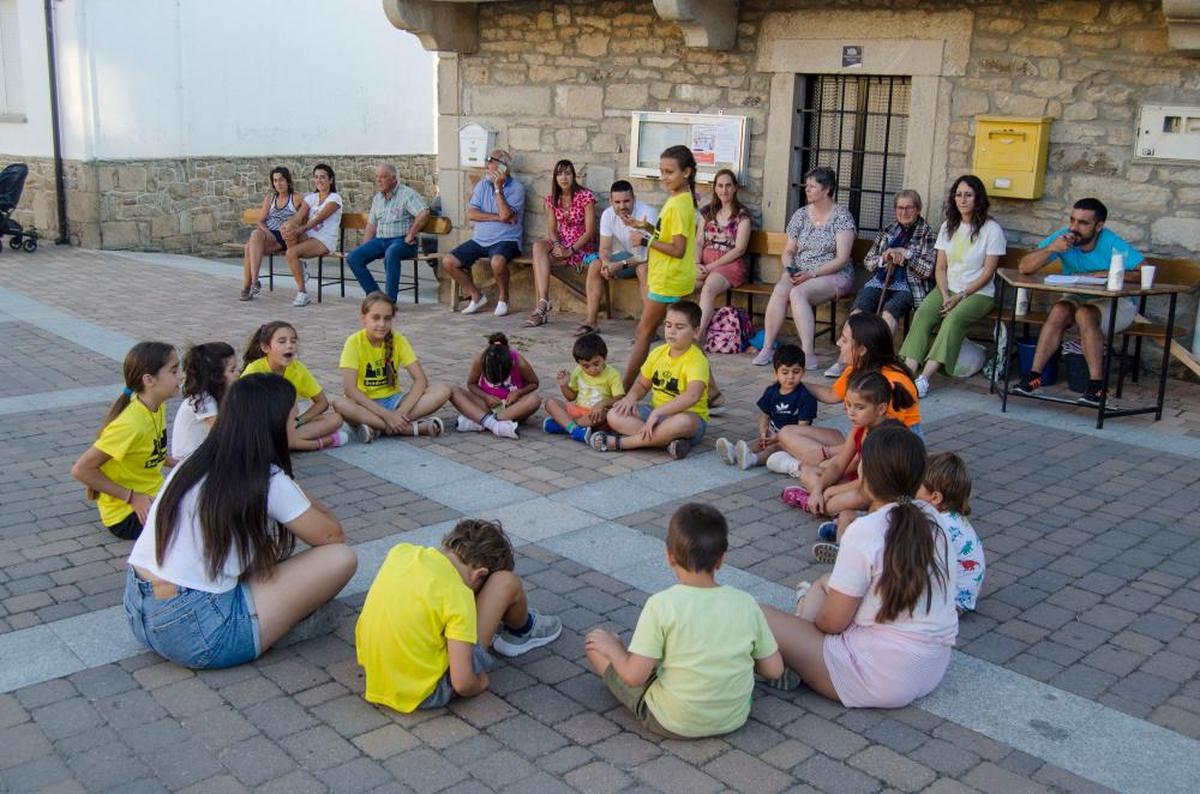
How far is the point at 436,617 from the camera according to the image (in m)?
3.75

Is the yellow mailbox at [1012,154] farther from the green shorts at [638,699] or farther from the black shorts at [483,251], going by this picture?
the green shorts at [638,699]

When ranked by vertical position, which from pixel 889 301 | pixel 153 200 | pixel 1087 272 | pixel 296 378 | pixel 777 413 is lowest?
pixel 777 413

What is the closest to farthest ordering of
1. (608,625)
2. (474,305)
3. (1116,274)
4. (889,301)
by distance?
(608,625) < (1116,274) < (889,301) < (474,305)

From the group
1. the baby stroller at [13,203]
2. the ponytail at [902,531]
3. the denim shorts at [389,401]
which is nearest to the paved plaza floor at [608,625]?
the denim shorts at [389,401]

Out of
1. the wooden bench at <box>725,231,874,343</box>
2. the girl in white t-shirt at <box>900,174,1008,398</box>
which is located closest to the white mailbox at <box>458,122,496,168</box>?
the wooden bench at <box>725,231,874,343</box>

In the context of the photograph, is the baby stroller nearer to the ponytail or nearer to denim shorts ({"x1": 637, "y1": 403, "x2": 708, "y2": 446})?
denim shorts ({"x1": 637, "y1": 403, "x2": 708, "y2": 446})

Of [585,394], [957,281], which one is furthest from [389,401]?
[957,281]

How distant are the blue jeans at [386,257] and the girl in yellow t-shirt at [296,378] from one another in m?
5.23

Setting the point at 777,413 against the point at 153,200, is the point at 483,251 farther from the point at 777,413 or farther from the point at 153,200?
the point at 153,200

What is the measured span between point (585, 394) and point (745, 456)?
3.70 feet

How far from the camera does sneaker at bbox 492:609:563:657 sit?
4320 mm

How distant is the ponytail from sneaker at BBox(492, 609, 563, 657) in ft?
3.97

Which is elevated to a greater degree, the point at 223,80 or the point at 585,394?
the point at 223,80

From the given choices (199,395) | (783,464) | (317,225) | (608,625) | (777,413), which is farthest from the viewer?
(317,225)
